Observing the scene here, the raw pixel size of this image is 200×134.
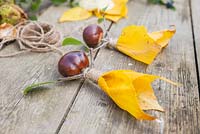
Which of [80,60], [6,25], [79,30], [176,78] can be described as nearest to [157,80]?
[176,78]

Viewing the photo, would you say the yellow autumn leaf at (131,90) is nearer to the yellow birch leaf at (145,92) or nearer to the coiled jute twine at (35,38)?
the yellow birch leaf at (145,92)

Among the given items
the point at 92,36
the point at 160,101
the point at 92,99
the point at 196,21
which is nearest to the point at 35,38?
the point at 92,36

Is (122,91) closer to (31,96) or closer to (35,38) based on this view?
(31,96)

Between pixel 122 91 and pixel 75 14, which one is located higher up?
pixel 122 91

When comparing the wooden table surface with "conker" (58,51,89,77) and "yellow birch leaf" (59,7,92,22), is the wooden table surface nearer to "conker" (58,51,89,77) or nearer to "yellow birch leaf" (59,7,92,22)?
"conker" (58,51,89,77)

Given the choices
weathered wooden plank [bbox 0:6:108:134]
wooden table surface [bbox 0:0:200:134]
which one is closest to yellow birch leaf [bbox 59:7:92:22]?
wooden table surface [bbox 0:0:200:134]

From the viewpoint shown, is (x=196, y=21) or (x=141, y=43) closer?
(x=141, y=43)

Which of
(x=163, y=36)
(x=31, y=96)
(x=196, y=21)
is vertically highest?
(x=31, y=96)
